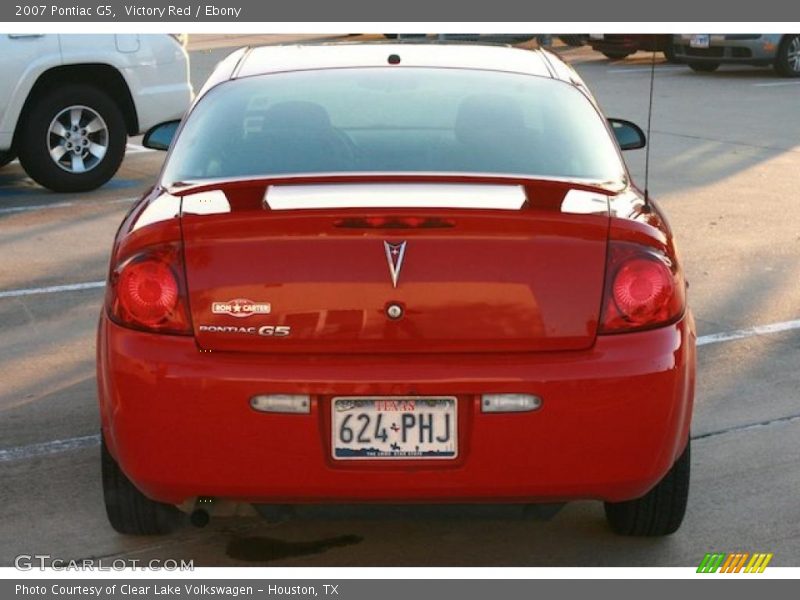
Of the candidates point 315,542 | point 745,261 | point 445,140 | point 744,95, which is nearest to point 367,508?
point 315,542

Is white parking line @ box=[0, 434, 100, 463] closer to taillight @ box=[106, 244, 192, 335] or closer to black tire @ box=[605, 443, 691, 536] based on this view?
taillight @ box=[106, 244, 192, 335]

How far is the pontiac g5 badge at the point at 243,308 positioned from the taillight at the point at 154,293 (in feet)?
0.40

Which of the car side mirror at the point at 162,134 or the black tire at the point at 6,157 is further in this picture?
the black tire at the point at 6,157

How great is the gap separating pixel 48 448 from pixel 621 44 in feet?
64.5

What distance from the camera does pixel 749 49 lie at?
21188 millimetres

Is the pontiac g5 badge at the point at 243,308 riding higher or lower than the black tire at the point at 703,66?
higher

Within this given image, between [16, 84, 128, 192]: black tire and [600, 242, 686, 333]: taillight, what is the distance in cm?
772

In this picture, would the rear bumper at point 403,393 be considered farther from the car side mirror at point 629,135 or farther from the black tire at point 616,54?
the black tire at point 616,54

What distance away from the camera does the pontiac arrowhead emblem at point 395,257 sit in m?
4.02

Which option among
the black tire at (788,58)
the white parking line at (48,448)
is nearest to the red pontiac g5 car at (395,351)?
the white parking line at (48,448)

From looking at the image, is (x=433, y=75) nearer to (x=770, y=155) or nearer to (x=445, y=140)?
(x=445, y=140)

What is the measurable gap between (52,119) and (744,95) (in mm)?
10037

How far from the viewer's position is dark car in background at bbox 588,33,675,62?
23.8 meters

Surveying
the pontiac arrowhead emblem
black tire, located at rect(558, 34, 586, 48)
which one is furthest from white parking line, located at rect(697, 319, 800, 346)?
black tire, located at rect(558, 34, 586, 48)
